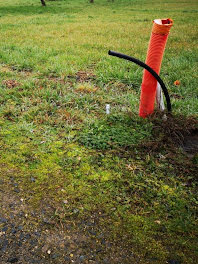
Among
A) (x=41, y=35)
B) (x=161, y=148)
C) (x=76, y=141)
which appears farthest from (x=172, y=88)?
(x=41, y=35)

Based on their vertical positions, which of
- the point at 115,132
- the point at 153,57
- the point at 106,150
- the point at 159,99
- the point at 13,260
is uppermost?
the point at 153,57

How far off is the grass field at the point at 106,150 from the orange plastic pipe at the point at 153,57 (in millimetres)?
224

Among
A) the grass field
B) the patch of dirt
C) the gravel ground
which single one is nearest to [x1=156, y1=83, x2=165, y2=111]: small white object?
the grass field

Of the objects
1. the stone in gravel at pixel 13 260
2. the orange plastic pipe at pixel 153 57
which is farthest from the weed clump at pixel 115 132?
the stone in gravel at pixel 13 260

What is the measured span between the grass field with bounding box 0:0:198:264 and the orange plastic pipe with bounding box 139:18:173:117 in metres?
0.22

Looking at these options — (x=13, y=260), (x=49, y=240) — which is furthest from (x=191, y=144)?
(x=13, y=260)

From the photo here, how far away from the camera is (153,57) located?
3016 millimetres

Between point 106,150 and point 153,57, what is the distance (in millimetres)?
1306

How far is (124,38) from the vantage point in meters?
8.53

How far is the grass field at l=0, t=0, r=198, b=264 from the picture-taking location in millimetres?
2084

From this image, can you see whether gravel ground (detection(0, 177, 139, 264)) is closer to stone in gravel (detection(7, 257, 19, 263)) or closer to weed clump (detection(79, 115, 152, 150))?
stone in gravel (detection(7, 257, 19, 263))

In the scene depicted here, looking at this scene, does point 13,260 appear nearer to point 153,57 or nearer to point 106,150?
point 106,150

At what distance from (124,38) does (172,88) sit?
4.63 m

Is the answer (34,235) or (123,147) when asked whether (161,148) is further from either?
(34,235)
